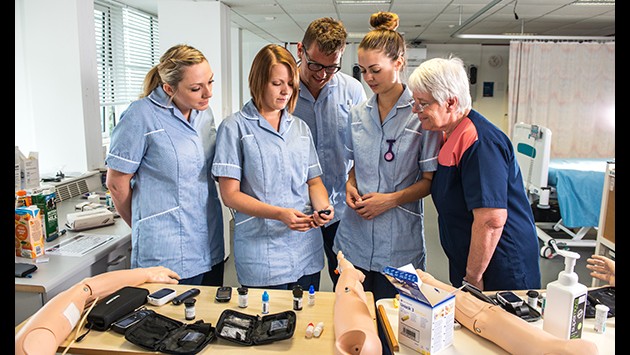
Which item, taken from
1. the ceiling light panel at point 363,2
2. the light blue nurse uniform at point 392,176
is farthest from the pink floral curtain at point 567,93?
the light blue nurse uniform at point 392,176

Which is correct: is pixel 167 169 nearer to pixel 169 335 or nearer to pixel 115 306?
pixel 115 306

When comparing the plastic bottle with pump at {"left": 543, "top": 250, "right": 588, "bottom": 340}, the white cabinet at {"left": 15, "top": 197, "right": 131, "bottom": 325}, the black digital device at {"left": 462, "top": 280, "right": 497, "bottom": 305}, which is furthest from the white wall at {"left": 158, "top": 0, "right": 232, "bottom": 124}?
the plastic bottle with pump at {"left": 543, "top": 250, "right": 588, "bottom": 340}

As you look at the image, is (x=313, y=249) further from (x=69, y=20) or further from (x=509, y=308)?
(x=69, y=20)

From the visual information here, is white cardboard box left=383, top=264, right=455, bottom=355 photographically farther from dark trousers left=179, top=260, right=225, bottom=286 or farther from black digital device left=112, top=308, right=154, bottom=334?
dark trousers left=179, top=260, right=225, bottom=286

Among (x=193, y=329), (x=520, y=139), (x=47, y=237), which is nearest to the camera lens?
(x=193, y=329)

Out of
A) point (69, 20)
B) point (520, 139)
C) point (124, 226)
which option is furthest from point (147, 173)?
point (520, 139)

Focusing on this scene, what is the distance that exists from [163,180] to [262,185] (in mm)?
380

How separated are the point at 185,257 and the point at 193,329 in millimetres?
602

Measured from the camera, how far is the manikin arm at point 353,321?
3.60ft

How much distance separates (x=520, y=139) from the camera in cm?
495

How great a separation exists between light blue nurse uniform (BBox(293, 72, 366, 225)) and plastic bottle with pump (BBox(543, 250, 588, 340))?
1134 millimetres

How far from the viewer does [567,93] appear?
588 centimetres

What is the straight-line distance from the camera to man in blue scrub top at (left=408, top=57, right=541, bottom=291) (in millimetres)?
1514

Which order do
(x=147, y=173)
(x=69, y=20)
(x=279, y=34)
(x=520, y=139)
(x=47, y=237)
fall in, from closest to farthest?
(x=147, y=173) → (x=47, y=237) → (x=69, y=20) → (x=520, y=139) → (x=279, y=34)
